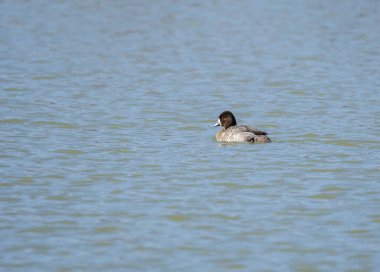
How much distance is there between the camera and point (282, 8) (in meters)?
36.4

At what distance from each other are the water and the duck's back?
28 cm

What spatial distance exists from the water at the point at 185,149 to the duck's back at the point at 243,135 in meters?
0.28

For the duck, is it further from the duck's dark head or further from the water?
the water

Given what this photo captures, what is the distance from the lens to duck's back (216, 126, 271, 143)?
15.8m

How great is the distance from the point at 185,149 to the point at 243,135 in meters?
1.03

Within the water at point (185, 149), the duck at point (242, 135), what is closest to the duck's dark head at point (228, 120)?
the duck at point (242, 135)

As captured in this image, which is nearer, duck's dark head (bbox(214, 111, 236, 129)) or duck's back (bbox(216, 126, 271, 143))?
duck's back (bbox(216, 126, 271, 143))

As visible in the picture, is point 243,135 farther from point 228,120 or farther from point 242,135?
point 228,120

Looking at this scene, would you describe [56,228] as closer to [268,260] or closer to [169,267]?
[169,267]

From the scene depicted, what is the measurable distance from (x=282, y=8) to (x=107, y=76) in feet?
48.2

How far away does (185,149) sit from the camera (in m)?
15.6

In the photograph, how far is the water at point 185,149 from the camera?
10422 millimetres

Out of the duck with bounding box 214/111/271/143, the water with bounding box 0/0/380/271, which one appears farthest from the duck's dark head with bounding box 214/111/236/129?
the water with bounding box 0/0/380/271

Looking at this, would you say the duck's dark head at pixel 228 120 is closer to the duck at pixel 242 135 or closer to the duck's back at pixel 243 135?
the duck at pixel 242 135
